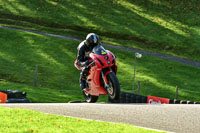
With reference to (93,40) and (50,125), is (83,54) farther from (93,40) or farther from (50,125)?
(50,125)

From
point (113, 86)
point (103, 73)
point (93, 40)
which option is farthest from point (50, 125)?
point (93, 40)

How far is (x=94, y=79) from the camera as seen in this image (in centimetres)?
1516

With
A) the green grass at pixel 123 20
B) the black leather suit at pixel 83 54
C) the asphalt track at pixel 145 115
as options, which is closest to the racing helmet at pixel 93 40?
the black leather suit at pixel 83 54

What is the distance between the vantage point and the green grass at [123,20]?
174 feet

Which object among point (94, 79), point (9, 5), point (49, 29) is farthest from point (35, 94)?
point (9, 5)

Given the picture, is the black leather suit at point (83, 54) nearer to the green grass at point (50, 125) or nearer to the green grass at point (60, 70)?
the green grass at point (50, 125)

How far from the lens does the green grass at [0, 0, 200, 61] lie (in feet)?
174

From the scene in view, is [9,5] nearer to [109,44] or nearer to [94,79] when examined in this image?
[109,44]

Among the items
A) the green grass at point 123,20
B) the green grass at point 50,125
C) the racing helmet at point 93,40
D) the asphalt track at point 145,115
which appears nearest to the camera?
the green grass at point 50,125

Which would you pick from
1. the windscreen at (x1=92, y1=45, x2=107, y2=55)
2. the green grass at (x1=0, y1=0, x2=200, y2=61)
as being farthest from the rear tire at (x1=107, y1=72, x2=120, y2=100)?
the green grass at (x1=0, y1=0, x2=200, y2=61)

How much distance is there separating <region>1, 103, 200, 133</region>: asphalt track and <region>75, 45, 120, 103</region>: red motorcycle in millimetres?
818

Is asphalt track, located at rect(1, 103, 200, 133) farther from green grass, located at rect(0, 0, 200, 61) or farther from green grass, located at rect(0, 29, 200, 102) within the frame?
green grass, located at rect(0, 0, 200, 61)

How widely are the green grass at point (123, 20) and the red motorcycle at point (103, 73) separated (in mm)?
35326

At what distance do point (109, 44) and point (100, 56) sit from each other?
116ft
